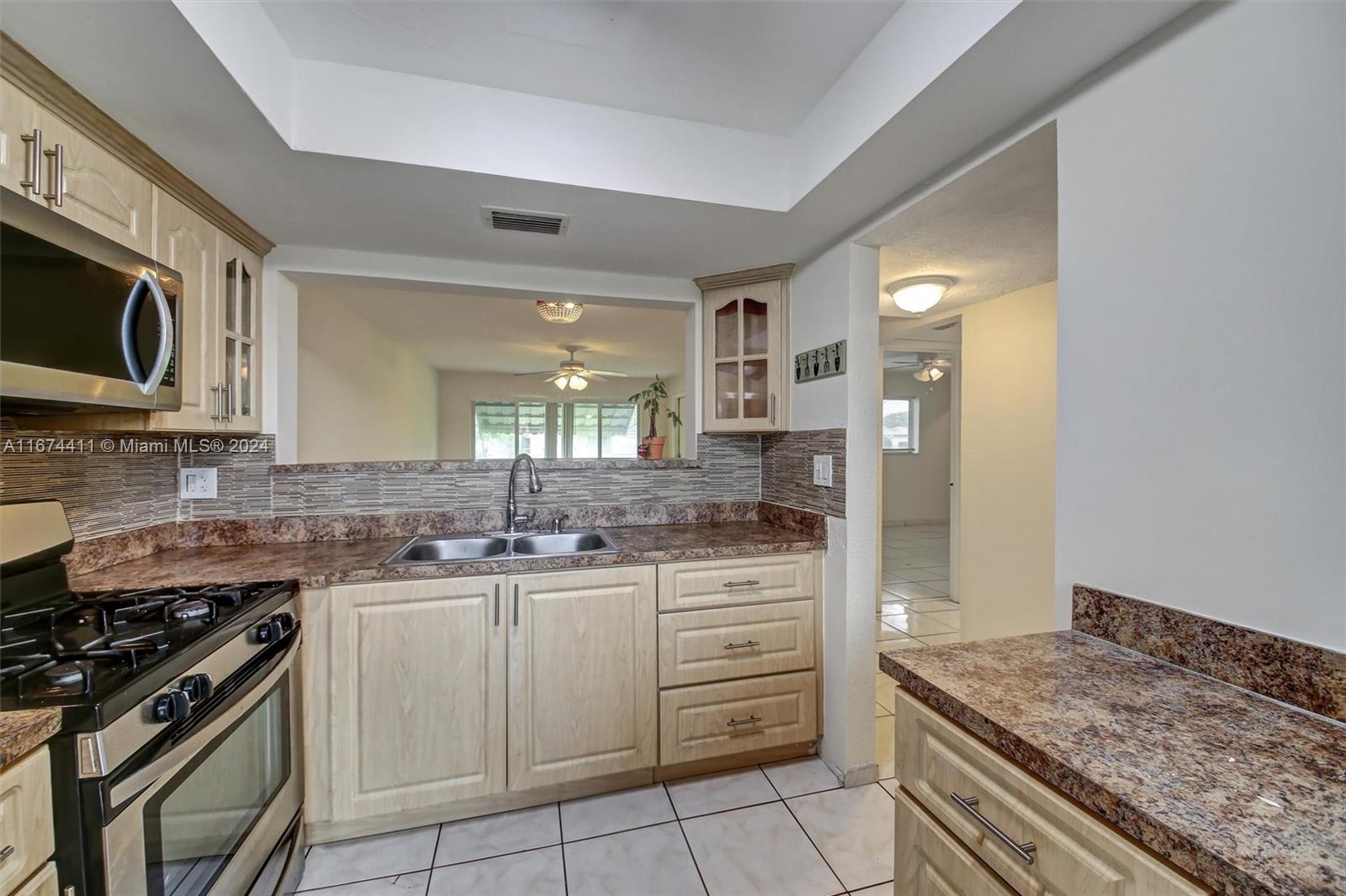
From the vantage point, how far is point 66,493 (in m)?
1.58

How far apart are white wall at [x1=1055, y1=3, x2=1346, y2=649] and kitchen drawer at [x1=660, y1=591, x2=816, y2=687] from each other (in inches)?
42.2

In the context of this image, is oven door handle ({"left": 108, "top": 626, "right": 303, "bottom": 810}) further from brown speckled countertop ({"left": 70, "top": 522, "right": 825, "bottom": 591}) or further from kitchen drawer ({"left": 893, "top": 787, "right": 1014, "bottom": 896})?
kitchen drawer ({"left": 893, "top": 787, "right": 1014, "bottom": 896})

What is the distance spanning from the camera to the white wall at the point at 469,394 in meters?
8.01

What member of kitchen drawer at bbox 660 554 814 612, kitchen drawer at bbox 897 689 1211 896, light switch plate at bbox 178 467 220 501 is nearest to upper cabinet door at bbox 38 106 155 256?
Answer: light switch plate at bbox 178 467 220 501

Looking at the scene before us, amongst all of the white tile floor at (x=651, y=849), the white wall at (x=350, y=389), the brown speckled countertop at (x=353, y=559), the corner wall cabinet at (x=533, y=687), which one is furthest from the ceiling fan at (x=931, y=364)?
the white wall at (x=350, y=389)

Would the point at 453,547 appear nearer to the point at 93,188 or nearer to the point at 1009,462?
the point at 93,188

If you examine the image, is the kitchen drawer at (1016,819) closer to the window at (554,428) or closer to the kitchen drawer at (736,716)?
the kitchen drawer at (736,716)

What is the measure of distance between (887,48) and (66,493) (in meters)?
2.56

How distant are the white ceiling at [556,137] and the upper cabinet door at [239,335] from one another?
0.17 m

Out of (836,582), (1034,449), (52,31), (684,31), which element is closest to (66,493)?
(52,31)

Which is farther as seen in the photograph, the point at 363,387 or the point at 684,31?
the point at 363,387

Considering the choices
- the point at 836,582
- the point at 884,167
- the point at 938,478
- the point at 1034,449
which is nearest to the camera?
the point at 884,167

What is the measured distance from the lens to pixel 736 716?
2055 millimetres

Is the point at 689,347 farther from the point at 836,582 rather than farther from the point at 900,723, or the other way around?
the point at 900,723
